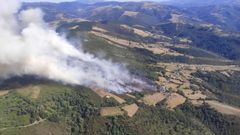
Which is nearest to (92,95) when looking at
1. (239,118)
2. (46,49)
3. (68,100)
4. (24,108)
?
(68,100)

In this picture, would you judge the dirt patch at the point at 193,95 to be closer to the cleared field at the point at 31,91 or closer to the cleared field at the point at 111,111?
the cleared field at the point at 111,111

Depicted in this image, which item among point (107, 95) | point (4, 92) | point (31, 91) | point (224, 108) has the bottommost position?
point (224, 108)

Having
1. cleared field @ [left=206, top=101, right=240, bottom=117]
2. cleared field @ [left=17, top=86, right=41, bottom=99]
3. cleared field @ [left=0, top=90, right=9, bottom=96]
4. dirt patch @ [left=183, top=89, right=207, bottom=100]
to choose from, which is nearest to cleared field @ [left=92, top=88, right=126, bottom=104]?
cleared field @ [left=17, top=86, right=41, bottom=99]

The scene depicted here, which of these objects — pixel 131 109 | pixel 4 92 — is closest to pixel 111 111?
pixel 131 109

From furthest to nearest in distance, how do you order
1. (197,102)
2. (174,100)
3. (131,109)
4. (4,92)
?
1. (197,102)
2. (174,100)
3. (131,109)
4. (4,92)

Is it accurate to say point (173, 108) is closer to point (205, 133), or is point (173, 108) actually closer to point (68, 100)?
point (205, 133)

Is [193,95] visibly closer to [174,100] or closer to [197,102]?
[197,102]

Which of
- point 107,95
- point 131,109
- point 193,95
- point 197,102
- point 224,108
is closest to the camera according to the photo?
point 131,109
